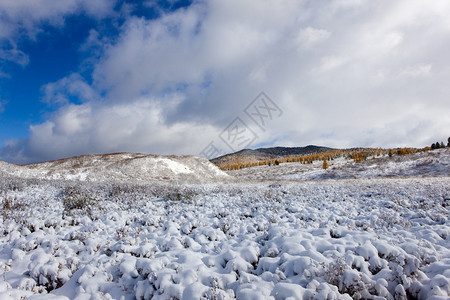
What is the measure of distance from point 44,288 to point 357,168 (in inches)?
2514

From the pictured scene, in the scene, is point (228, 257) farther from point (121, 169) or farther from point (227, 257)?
point (121, 169)

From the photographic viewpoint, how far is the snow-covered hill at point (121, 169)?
2872cm

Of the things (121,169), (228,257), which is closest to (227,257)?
(228,257)

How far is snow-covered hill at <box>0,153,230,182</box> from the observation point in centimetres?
2872

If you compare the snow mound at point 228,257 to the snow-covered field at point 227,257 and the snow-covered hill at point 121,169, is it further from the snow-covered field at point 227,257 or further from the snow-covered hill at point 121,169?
the snow-covered hill at point 121,169

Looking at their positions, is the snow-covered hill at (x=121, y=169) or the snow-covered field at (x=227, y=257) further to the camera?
the snow-covered hill at (x=121, y=169)

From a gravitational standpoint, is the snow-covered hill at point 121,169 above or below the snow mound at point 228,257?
above

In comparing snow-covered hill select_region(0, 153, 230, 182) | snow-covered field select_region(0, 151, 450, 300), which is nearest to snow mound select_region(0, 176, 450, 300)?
snow-covered field select_region(0, 151, 450, 300)

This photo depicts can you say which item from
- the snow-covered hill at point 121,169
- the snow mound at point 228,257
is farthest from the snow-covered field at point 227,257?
the snow-covered hill at point 121,169

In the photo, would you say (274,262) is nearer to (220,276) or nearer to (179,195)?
(220,276)

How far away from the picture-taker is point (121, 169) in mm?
33156

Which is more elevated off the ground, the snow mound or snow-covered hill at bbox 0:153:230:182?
snow-covered hill at bbox 0:153:230:182

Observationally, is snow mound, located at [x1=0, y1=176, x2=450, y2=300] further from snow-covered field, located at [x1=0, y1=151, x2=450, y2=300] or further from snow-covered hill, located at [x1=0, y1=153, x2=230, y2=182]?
snow-covered hill, located at [x1=0, y1=153, x2=230, y2=182]

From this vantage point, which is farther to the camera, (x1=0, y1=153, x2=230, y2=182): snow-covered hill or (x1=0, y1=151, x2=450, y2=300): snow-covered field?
(x1=0, y1=153, x2=230, y2=182): snow-covered hill
